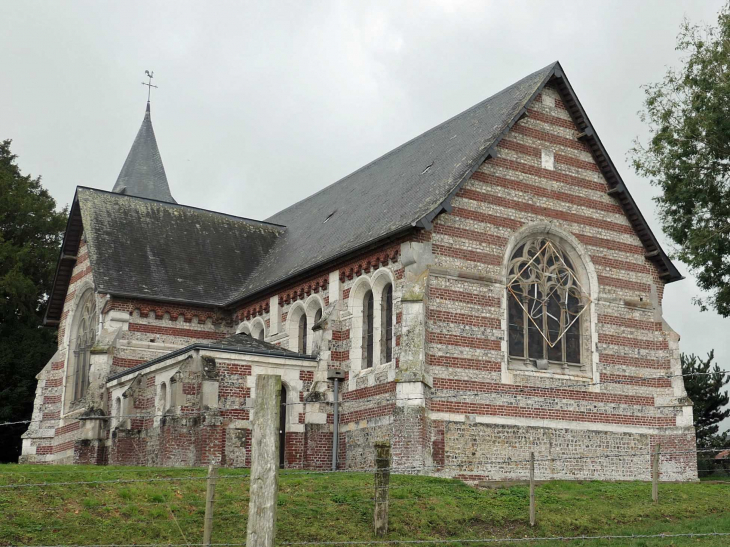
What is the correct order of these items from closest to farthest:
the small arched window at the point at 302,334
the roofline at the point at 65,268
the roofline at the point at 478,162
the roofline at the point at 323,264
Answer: the roofline at the point at 478,162 < the roofline at the point at 323,264 < the small arched window at the point at 302,334 < the roofline at the point at 65,268

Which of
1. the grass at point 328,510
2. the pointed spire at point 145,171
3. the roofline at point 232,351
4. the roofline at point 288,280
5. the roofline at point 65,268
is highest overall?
the pointed spire at point 145,171

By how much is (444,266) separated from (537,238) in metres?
3.57

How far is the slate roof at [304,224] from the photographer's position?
83.4 feet

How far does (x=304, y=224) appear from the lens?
34.8 metres

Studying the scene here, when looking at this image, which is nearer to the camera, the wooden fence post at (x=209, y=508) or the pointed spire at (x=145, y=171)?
the wooden fence post at (x=209, y=508)

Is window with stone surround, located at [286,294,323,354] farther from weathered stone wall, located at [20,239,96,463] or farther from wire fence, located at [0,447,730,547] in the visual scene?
weathered stone wall, located at [20,239,96,463]

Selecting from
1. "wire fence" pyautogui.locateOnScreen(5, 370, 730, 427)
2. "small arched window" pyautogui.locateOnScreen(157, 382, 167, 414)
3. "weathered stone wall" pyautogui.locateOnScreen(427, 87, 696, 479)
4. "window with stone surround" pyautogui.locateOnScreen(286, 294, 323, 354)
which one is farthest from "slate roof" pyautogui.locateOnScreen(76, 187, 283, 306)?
"weathered stone wall" pyautogui.locateOnScreen(427, 87, 696, 479)

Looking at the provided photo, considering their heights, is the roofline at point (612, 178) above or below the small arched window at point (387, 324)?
above

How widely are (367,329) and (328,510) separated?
29.3 ft

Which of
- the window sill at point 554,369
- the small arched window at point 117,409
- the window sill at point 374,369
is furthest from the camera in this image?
the small arched window at point 117,409

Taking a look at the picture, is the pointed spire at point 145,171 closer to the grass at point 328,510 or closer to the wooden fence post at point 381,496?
the grass at point 328,510

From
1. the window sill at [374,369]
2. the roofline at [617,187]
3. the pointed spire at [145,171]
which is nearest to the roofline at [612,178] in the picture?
the roofline at [617,187]

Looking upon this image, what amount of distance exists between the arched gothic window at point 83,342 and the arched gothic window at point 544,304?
1477cm

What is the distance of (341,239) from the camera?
27.6 metres
